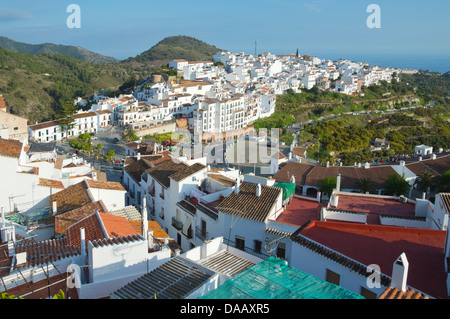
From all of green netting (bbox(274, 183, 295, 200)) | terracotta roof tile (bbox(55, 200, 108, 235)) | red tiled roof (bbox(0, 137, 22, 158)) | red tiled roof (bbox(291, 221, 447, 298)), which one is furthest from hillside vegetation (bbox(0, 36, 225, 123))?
red tiled roof (bbox(291, 221, 447, 298))

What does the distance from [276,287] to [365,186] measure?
1434 centimetres

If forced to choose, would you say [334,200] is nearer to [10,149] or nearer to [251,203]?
[251,203]

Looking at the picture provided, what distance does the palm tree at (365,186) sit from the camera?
1748 centimetres

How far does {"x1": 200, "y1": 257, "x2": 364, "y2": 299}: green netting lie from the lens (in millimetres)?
4215

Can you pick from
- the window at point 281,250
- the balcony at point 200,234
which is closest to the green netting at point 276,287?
the window at point 281,250

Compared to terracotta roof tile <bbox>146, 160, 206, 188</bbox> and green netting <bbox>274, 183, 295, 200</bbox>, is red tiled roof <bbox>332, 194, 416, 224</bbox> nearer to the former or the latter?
green netting <bbox>274, 183, 295, 200</bbox>

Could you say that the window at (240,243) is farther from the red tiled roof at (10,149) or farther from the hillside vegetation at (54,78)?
the hillside vegetation at (54,78)

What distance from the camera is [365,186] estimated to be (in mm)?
17516

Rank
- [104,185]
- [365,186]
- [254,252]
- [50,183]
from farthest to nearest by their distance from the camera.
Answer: [365,186] → [104,185] → [50,183] → [254,252]

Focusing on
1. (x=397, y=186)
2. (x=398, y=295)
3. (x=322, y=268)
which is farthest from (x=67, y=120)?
(x=398, y=295)

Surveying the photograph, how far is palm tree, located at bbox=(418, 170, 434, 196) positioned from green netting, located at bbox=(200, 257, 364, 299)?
16145 mm
